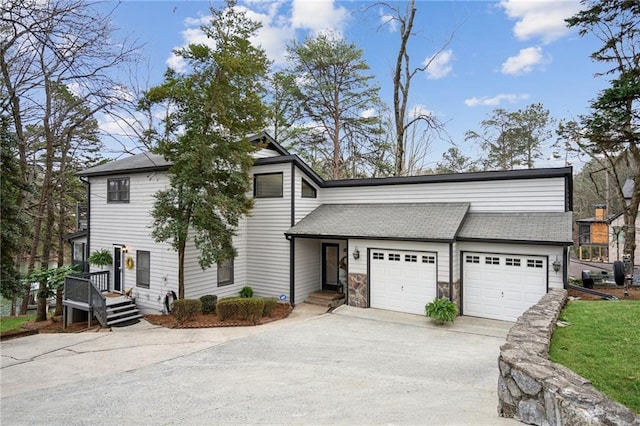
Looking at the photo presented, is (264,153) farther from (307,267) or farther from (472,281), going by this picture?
(472,281)

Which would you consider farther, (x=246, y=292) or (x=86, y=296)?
(x=246, y=292)

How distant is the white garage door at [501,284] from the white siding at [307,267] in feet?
17.1

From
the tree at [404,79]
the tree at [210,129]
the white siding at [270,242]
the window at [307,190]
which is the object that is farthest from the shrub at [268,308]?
the tree at [404,79]

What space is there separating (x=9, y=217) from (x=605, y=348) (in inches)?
421

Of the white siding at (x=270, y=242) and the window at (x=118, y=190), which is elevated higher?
the window at (x=118, y=190)

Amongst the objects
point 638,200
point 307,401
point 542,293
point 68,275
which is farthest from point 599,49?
point 68,275

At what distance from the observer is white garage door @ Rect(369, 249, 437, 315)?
33.8ft

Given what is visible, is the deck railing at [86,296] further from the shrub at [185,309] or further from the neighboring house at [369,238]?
the shrub at [185,309]

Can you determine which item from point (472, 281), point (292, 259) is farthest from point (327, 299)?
point (472, 281)

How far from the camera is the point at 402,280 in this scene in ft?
35.1

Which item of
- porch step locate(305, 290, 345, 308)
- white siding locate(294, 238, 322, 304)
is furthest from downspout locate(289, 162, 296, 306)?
porch step locate(305, 290, 345, 308)

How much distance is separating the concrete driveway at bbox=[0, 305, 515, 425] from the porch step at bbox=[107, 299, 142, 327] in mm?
1041

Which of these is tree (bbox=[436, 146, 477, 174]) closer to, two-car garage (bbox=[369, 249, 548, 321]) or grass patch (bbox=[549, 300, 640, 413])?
two-car garage (bbox=[369, 249, 548, 321])

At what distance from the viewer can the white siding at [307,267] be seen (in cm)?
1249
